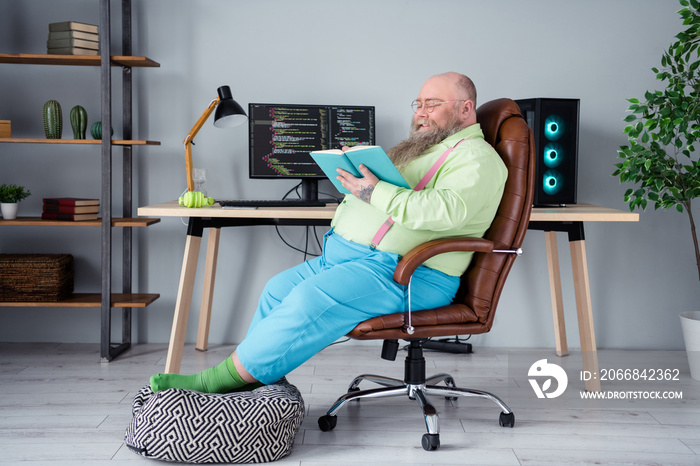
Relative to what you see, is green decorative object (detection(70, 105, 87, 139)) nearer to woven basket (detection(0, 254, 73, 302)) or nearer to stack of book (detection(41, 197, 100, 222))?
stack of book (detection(41, 197, 100, 222))

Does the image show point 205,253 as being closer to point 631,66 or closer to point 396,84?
point 396,84

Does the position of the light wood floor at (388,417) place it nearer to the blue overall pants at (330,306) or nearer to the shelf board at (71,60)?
the blue overall pants at (330,306)

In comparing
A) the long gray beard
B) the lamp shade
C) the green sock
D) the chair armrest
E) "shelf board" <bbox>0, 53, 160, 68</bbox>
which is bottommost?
the green sock

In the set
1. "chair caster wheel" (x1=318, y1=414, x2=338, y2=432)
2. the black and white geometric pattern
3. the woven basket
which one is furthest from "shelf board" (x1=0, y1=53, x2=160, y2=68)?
"chair caster wheel" (x1=318, y1=414, x2=338, y2=432)

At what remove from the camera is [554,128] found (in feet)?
9.43

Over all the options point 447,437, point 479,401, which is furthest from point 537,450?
point 479,401

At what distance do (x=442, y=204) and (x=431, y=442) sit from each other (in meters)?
0.73

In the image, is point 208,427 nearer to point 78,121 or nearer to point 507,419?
point 507,419

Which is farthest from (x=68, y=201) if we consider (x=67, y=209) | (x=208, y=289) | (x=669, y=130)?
(x=669, y=130)

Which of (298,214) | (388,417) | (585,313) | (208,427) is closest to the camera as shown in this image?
(208,427)

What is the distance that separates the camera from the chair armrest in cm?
195

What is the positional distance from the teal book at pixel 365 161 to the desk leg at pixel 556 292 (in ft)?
4.49

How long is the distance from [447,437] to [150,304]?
1.84 metres

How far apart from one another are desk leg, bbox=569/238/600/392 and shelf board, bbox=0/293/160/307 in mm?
1909
